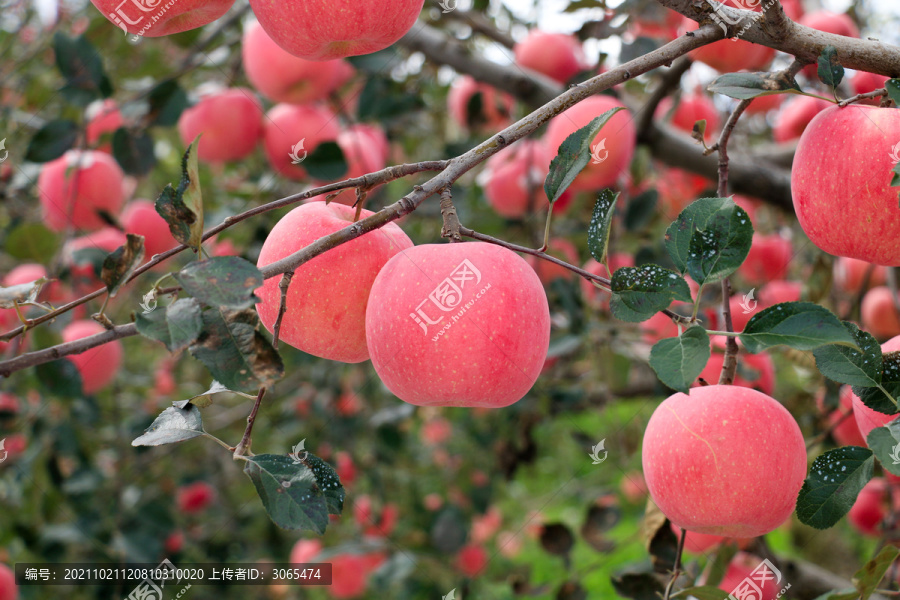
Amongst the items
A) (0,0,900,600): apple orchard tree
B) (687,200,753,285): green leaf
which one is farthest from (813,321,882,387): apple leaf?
(687,200,753,285): green leaf

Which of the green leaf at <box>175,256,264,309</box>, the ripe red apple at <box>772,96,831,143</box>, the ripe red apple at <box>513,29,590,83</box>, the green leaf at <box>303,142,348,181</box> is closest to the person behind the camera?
the green leaf at <box>175,256,264,309</box>

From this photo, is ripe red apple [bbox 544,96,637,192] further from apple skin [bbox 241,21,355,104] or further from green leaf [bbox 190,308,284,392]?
green leaf [bbox 190,308,284,392]

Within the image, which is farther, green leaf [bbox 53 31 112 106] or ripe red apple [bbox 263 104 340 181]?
ripe red apple [bbox 263 104 340 181]

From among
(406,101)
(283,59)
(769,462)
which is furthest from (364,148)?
(769,462)

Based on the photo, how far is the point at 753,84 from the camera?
1.84ft

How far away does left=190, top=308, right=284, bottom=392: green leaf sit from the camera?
1.51ft

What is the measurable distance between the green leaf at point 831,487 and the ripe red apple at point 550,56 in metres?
1.33

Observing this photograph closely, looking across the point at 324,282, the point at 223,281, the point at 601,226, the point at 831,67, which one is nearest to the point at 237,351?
the point at 223,281

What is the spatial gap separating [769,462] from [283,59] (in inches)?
48.5

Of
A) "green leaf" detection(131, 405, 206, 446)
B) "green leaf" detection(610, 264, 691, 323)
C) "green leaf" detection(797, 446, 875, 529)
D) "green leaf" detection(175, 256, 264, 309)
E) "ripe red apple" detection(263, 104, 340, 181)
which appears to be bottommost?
"ripe red apple" detection(263, 104, 340, 181)

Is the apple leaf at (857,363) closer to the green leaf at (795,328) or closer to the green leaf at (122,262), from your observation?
the green leaf at (795,328)

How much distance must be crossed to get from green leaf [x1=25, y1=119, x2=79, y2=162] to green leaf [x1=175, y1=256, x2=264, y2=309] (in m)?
1.14

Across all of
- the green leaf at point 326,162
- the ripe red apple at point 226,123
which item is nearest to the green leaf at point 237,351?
the green leaf at point 326,162

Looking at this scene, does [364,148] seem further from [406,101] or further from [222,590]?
[222,590]
